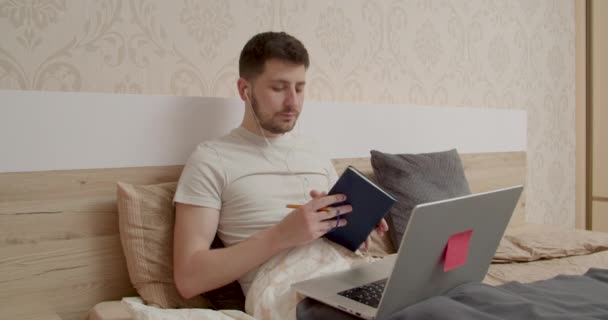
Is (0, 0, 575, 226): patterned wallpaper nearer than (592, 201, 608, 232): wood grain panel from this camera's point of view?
Yes

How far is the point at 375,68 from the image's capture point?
219cm

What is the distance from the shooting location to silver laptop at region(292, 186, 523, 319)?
3.00 feet

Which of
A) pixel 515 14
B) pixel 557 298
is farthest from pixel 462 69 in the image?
pixel 557 298

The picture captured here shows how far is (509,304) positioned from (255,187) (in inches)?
27.8

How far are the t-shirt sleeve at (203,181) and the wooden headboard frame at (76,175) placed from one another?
0.17 m

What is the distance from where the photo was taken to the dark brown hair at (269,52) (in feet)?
4.78

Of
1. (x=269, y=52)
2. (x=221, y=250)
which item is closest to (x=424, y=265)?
(x=221, y=250)

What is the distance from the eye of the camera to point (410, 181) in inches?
73.4

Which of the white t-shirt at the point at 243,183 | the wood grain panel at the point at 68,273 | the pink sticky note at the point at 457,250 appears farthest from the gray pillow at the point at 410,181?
the wood grain panel at the point at 68,273

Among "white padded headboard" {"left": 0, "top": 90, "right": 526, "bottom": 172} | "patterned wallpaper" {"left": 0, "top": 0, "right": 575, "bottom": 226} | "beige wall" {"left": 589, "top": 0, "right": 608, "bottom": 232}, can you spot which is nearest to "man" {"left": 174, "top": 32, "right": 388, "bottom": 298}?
"white padded headboard" {"left": 0, "top": 90, "right": 526, "bottom": 172}

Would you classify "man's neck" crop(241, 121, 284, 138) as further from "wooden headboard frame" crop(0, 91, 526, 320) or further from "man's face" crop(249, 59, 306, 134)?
"wooden headboard frame" crop(0, 91, 526, 320)

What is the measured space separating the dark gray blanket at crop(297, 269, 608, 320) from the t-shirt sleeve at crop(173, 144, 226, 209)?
396 mm

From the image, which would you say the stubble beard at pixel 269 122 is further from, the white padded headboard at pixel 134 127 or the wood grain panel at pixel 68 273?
the wood grain panel at pixel 68 273

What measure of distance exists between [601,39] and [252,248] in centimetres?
300
